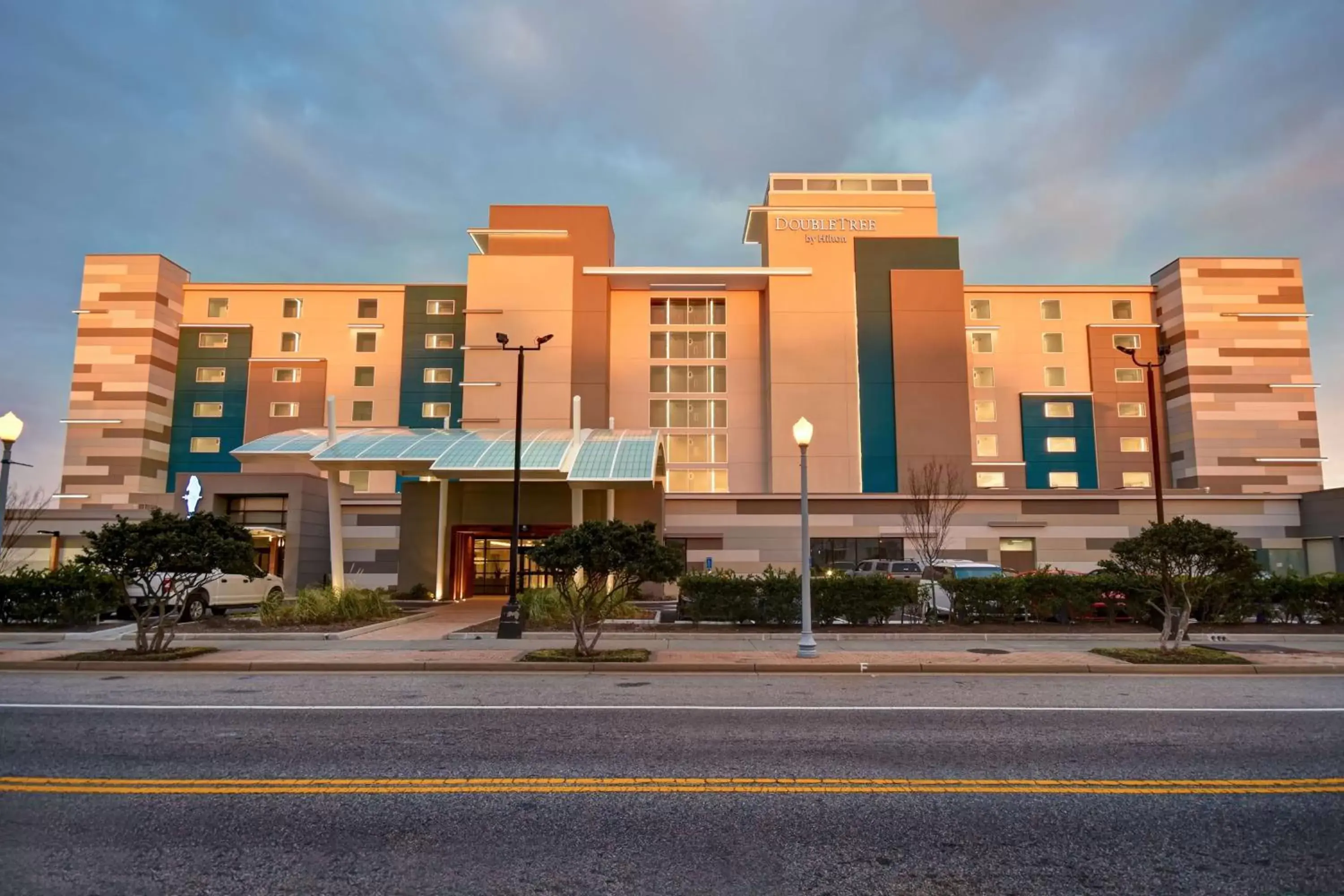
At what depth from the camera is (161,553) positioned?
14.5 meters

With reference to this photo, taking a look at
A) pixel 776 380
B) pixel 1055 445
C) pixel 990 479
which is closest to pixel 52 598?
pixel 776 380

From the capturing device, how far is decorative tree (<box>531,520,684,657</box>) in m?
14.4

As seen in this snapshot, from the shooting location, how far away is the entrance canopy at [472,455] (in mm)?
25688

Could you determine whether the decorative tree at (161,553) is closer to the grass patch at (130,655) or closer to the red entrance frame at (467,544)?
the grass patch at (130,655)

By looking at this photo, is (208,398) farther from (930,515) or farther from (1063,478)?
(1063,478)

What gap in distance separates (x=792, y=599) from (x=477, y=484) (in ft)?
54.2

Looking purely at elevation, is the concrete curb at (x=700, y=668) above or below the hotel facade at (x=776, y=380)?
below

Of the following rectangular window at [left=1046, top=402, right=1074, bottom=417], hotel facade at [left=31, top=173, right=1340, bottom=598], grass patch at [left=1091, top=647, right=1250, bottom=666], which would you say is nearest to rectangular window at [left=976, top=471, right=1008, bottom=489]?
hotel facade at [left=31, top=173, right=1340, bottom=598]

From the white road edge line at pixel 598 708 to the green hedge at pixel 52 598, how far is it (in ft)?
34.7

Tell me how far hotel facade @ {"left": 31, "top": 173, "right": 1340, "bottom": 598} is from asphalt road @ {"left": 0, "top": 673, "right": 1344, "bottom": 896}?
1008 inches

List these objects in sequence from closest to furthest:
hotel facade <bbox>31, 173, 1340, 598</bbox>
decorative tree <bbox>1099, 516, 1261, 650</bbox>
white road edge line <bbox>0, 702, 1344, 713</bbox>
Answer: white road edge line <bbox>0, 702, 1344, 713</bbox> → decorative tree <bbox>1099, 516, 1261, 650</bbox> → hotel facade <bbox>31, 173, 1340, 598</bbox>

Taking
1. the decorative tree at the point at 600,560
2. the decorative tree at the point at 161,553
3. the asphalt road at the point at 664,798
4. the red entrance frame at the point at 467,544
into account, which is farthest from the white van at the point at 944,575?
A: the decorative tree at the point at 161,553

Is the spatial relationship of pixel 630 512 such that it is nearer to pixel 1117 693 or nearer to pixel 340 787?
pixel 1117 693

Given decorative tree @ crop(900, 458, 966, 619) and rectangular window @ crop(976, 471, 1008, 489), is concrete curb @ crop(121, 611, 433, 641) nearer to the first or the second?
decorative tree @ crop(900, 458, 966, 619)
